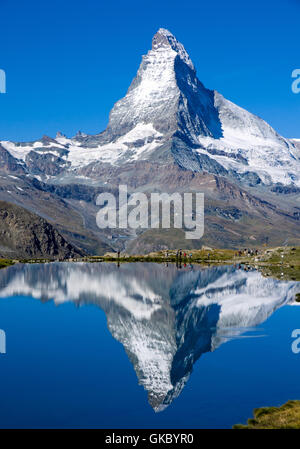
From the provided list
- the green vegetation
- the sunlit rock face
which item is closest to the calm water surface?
the sunlit rock face

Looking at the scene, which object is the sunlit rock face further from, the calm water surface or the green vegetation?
the green vegetation

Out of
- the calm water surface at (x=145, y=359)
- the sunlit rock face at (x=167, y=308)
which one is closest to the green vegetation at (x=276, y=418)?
the calm water surface at (x=145, y=359)

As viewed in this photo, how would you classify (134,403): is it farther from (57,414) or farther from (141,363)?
(141,363)

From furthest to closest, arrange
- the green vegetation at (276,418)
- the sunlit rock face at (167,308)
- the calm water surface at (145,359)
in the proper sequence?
the sunlit rock face at (167,308), the calm water surface at (145,359), the green vegetation at (276,418)

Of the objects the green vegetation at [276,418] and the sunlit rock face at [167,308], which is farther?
the sunlit rock face at [167,308]

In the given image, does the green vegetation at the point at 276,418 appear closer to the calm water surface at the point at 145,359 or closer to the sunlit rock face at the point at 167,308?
the calm water surface at the point at 145,359

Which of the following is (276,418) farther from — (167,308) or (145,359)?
(167,308)

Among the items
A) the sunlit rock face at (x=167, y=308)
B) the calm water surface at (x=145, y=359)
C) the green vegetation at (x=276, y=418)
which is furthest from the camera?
the sunlit rock face at (x=167, y=308)
